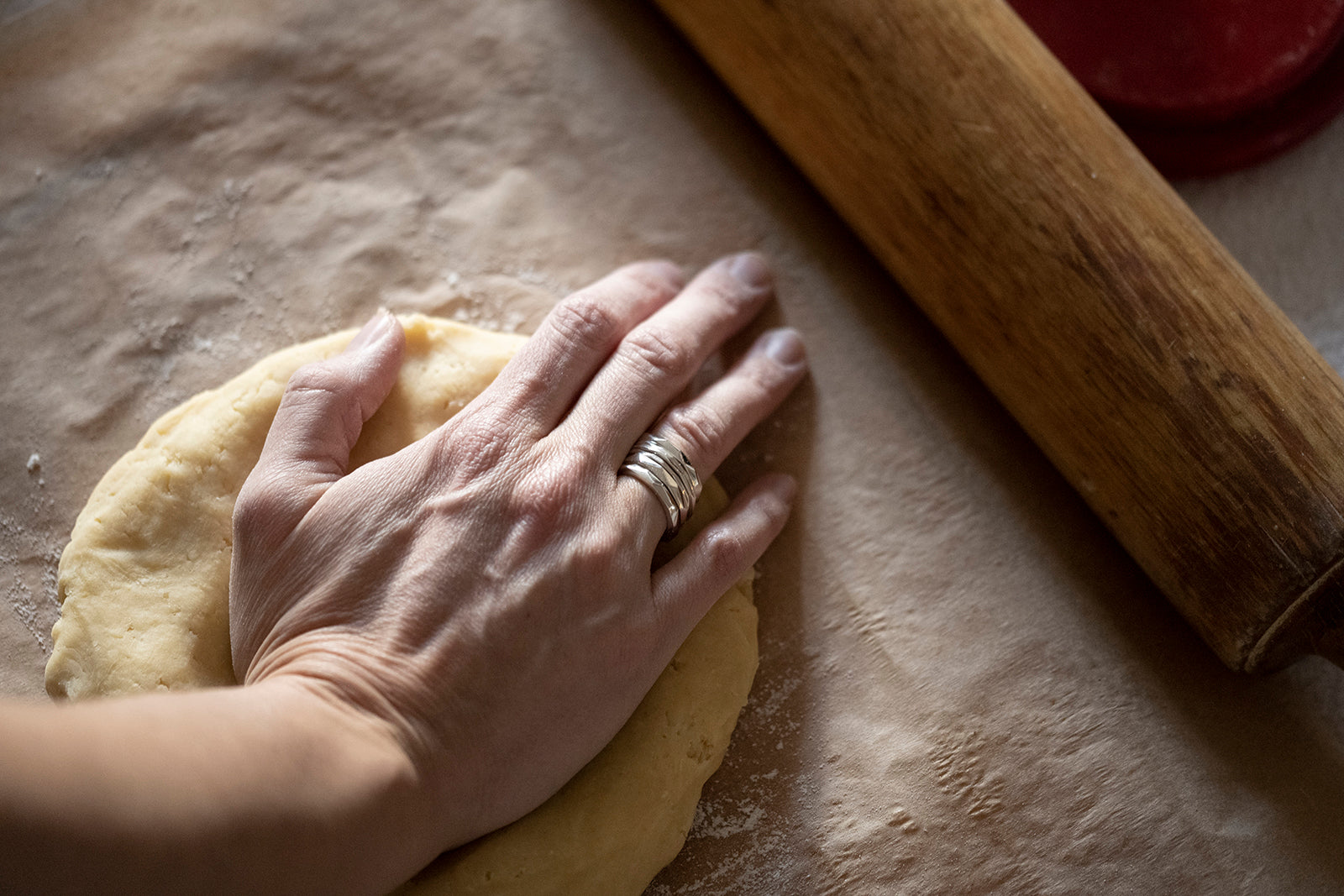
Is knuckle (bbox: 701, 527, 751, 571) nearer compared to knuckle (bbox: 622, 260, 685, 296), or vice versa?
knuckle (bbox: 701, 527, 751, 571)

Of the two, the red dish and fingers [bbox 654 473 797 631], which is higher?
fingers [bbox 654 473 797 631]

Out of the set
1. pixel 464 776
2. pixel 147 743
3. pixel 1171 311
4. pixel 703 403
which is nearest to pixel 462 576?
pixel 464 776

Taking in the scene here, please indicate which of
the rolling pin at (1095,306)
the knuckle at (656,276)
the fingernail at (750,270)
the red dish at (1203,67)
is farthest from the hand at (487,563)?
the red dish at (1203,67)

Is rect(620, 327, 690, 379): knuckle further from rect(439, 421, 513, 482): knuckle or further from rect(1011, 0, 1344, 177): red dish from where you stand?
rect(1011, 0, 1344, 177): red dish

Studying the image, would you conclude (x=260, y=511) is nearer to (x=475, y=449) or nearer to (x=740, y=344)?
(x=475, y=449)

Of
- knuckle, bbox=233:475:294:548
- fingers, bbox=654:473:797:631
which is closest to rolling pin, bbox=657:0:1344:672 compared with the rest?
fingers, bbox=654:473:797:631

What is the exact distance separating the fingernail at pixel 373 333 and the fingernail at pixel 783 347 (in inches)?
25.6

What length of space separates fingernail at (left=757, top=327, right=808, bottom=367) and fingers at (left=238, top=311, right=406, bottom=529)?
2.11 ft

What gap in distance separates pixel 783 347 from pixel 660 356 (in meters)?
0.31

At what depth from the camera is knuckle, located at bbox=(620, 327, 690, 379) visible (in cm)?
134

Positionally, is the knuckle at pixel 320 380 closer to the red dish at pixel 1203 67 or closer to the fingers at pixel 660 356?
the fingers at pixel 660 356

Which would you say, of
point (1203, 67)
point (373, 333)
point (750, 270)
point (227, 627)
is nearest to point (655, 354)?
point (750, 270)

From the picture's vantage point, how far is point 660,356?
4.45 feet

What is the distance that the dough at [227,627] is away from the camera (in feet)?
3.89
